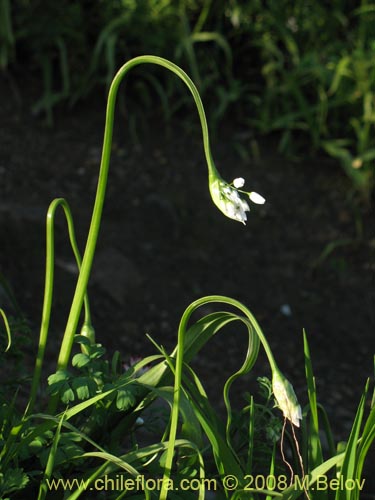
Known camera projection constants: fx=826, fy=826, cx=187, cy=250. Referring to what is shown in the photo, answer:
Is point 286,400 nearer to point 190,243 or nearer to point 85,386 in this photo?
point 85,386

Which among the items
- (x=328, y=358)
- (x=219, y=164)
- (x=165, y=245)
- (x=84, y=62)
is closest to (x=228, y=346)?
(x=328, y=358)

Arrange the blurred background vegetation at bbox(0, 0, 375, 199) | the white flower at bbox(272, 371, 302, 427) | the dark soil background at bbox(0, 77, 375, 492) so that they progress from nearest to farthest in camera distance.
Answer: the white flower at bbox(272, 371, 302, 427) → the dark soil background at bbox(0, 77, 375, 492) → the blurred background vegetation at bbox(0, 0, 375, 199)

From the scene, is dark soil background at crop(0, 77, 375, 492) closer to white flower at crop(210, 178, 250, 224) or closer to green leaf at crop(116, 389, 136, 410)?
green leaf at crop(116, 389, 136, 410)

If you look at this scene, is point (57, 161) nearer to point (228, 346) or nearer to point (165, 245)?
point (165, 245)

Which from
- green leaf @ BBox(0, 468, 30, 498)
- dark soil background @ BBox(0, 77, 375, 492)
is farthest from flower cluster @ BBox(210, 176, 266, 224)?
dark soil background @ BBox(0, 77, 375, 492)

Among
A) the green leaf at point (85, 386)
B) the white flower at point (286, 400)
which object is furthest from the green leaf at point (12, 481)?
the white flower at point (286, 400)

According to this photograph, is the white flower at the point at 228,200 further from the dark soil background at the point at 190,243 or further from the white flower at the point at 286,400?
the dark soil background at the point at 190,243
